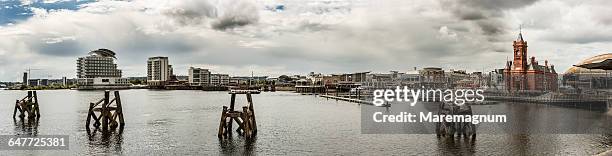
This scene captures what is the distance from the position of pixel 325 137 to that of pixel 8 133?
2476cm

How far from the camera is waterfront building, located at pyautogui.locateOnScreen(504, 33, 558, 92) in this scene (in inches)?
4267

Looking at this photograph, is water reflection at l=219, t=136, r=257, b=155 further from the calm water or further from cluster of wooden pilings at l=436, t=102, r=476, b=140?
cluster of wooden pilings at l=436, t=102, r=476, b=140

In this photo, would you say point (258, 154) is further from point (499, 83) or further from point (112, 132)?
point (499, 83)

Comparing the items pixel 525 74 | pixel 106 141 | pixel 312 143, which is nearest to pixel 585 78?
pixel 525 74

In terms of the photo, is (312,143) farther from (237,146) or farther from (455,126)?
(455,126)

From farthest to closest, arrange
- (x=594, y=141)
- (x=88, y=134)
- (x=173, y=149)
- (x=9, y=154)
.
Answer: (x=88, y=134), (x=594, y=141), (x=173, y=149), (x=9, y=154)

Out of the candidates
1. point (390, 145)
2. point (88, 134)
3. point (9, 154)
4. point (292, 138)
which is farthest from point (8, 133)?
point (390, 145)

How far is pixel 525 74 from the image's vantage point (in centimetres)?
11100

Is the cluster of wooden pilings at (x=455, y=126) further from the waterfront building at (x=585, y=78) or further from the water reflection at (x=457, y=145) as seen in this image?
the waterfront building at (x=585, y=78)

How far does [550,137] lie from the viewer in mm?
33812

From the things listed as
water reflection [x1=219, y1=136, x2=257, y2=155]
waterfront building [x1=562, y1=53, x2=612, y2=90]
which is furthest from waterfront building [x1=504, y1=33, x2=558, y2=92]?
water reflection [x1=219, y1=136, x2=257, y2=155]

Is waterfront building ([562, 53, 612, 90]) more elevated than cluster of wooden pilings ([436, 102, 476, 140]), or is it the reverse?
waterfront building ([562, 53, 612, 90])

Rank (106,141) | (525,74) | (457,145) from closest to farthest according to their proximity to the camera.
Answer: (457,145) < (106,141) < (525,74)

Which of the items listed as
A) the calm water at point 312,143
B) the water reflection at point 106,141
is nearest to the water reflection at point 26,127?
the calm water at point 312,143
